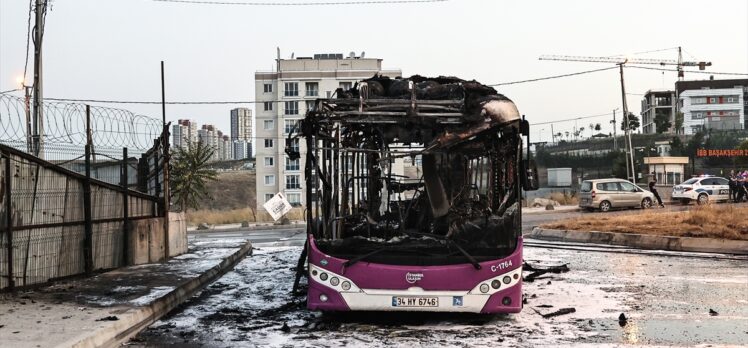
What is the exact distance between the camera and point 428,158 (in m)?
8.34

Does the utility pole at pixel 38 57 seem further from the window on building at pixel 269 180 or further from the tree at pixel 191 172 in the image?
the window on building at pixel 269 180

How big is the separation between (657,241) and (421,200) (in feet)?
40.2

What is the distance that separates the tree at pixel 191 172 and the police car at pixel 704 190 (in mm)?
27863

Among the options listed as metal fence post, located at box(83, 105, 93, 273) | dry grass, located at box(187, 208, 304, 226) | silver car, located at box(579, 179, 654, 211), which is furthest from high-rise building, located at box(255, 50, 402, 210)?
metal fence post, located at box(83, 105, 93, 273)

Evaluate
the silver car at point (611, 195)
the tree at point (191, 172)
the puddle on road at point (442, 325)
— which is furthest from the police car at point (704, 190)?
the puddle on road at point (442, 325)

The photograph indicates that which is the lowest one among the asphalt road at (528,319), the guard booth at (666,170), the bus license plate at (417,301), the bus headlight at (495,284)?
the asphalt road at (528,319)

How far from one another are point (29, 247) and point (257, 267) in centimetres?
554

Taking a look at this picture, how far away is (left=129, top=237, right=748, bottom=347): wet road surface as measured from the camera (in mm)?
7062

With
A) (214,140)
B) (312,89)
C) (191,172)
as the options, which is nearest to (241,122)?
(312,89)

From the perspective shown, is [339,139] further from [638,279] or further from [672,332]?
[638,279]

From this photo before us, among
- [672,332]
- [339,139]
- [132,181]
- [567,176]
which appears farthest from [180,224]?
[567,176]

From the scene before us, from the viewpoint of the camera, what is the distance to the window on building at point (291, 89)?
9044 centimetres

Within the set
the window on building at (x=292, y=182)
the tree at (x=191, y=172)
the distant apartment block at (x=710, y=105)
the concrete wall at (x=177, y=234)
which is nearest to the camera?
the concrete wall at (x=177, y=234)

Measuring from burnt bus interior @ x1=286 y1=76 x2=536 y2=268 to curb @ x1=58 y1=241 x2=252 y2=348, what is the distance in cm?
242
